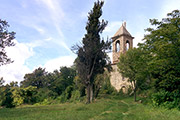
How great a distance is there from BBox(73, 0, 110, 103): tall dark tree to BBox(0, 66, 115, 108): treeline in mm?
3632

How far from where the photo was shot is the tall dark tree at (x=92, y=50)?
843 inches

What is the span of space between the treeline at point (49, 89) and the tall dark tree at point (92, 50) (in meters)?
3.63

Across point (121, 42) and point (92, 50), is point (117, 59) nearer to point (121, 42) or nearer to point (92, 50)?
point (121, 42)

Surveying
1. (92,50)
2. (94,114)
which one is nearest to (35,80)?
(92,50)

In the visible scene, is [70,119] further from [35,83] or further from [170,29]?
[35,83]

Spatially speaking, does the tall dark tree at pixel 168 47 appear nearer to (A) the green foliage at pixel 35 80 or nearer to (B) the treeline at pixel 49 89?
(B) the treeline at pixel 49 89

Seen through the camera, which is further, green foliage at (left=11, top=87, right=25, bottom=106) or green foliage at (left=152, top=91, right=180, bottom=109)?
green foliage at (left=11, top=87, right=25, bottom=106)

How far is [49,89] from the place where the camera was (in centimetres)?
4453

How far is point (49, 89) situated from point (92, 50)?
89.7ft

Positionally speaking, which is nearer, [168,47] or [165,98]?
[168,47]

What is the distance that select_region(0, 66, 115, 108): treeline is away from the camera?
901 inches

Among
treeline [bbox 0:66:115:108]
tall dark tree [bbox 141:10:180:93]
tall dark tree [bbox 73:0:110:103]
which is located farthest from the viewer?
treeline [bbox 0:66:115:108]

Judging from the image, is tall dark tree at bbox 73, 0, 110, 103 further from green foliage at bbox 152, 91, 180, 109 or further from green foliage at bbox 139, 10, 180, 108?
green foliage at bbox 152, 91, 180, 109

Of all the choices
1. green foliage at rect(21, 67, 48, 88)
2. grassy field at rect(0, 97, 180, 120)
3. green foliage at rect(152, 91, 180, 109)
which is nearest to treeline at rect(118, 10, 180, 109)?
green foliage at rect(152, 91, 180, 109)
